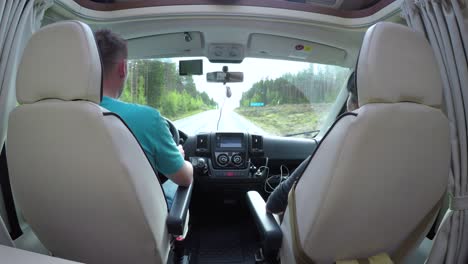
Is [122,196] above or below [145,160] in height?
below

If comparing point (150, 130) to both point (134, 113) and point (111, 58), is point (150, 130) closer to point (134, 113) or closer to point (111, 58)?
point (134, 113)

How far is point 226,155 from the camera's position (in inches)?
103

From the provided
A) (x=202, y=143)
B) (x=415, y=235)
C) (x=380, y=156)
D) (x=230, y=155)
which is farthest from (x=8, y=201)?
(x=415, y=235)

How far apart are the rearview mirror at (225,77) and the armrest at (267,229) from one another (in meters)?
1.46

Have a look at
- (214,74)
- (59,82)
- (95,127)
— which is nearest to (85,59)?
(59,82)

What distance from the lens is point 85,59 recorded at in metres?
0.97

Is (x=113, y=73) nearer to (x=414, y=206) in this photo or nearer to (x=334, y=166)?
(x=334, y=166)

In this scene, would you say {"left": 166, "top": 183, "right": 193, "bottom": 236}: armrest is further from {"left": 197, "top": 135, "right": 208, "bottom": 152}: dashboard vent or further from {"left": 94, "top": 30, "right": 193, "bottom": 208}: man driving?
{"left": 197, "top": 135, "right": 208, "bottom": 152}: dashboard vent

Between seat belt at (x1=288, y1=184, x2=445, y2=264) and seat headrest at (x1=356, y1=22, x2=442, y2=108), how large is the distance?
0.48 meters

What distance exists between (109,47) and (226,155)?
4.79 feet

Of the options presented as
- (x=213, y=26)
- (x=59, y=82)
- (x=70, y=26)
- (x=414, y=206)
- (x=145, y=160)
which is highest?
(x=213, y=26)

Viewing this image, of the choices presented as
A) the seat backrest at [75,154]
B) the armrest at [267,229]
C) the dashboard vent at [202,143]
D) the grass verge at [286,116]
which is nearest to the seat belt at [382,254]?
the armrest at [267,229]

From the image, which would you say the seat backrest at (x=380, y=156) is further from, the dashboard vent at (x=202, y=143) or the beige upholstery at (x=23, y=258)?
the dashboard vent at (x=202, y=143)

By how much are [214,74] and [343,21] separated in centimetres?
119
